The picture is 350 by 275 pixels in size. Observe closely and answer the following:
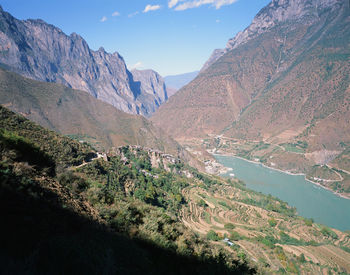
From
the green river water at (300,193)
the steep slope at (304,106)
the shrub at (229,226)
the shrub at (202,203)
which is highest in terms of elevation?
the steep slope at (304,106)

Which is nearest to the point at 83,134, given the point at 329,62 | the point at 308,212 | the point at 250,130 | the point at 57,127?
the point at 57,127

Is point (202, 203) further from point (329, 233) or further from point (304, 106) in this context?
point (304, 106)

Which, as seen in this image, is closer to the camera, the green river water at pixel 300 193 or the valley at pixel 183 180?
the valley at pixel 183 180

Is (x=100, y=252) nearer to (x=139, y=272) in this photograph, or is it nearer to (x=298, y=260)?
(x=139, y=272)

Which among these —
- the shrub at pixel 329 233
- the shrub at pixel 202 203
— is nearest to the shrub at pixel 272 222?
the shrub at pixel 329 233

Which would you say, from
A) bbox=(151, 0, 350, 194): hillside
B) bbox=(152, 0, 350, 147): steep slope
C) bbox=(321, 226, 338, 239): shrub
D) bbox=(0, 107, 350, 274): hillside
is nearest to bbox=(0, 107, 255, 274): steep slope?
bbox=(0, 107, 350, 274): hillside

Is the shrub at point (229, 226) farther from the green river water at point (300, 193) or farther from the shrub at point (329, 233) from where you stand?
the green river water at point (300, 193)
